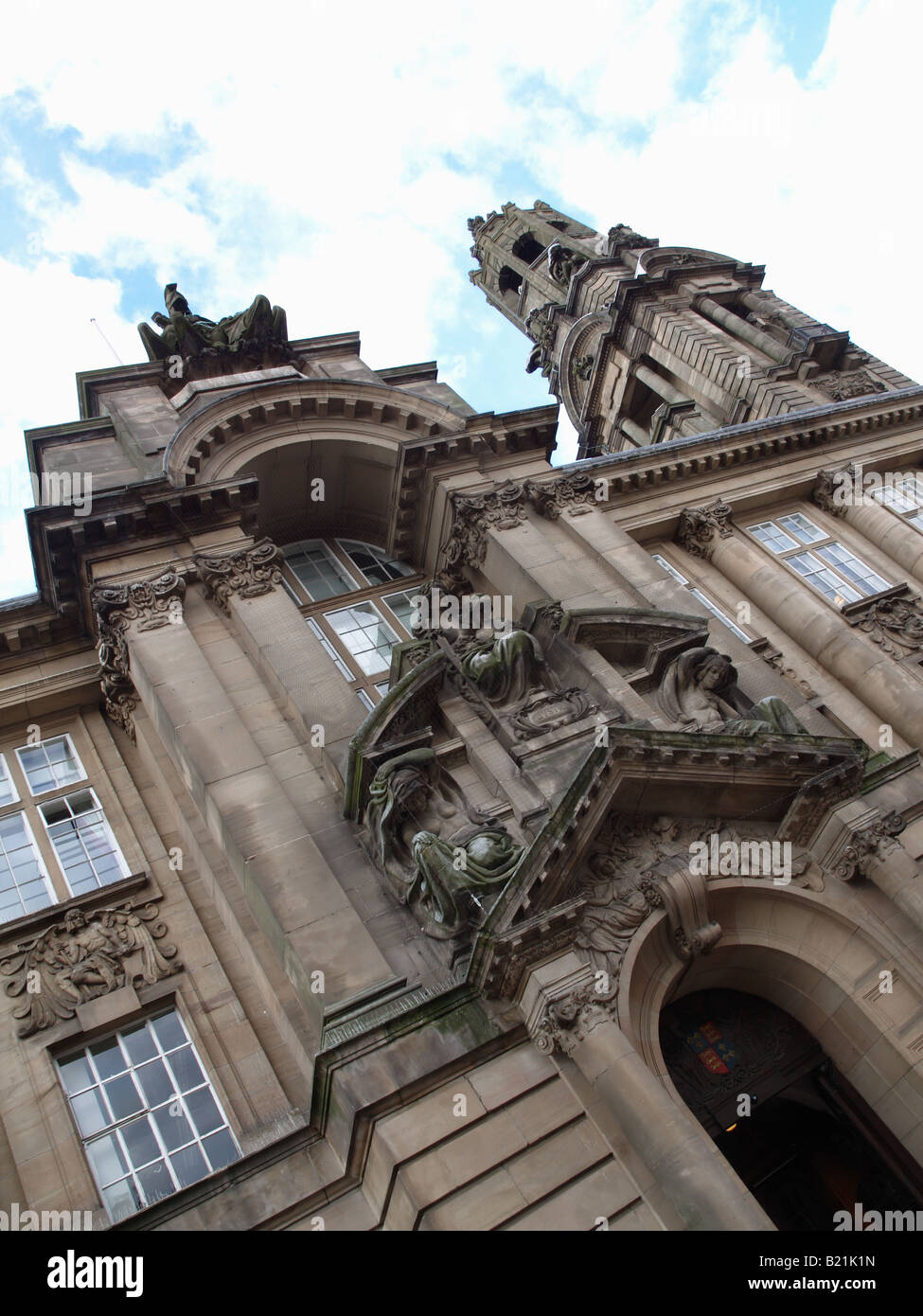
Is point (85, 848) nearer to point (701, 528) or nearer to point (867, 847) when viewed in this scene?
point (867, 847)

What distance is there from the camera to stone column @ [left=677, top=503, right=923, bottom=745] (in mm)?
18297

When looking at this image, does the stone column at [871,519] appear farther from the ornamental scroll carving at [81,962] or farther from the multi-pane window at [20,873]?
the multi-pane window at [20,873]

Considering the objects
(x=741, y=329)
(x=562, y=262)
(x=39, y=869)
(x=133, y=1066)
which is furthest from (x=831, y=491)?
(x=562, y=262)

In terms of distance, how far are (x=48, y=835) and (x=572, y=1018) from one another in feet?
31.3

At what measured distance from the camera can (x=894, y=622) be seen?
821 inches

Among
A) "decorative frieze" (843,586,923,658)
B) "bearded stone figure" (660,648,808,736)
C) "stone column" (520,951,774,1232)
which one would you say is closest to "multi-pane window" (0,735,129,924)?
"stone column" (520,951,774,1232)

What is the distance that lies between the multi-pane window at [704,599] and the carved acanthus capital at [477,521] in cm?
378

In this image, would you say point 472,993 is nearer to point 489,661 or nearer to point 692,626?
point 489,661

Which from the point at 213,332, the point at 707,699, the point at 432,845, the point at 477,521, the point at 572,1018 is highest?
the point at 213,332

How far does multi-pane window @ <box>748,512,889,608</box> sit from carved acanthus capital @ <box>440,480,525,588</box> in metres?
6.69

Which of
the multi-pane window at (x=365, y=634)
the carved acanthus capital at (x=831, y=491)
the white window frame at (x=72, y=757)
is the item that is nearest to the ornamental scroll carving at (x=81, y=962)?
the white window frame at (x=72, y=757)

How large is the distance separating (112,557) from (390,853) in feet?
28.6

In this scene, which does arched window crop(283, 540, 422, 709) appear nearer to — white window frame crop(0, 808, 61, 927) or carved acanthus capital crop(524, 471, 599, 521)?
carved acanthus capital crop(524, 471, 599, 521)
